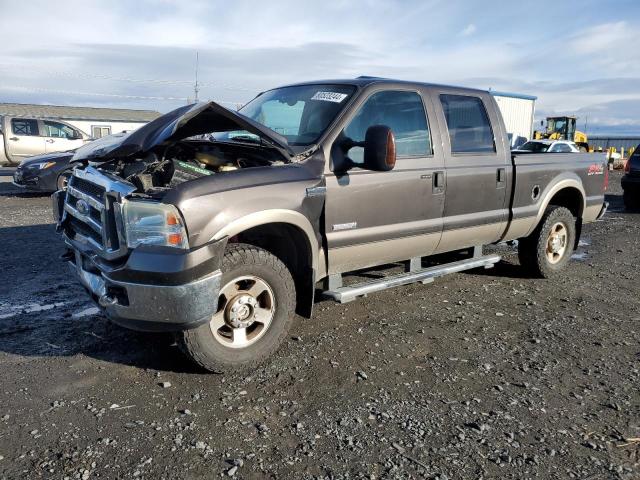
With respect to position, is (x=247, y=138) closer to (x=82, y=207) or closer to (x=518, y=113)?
(x=82, y=207)

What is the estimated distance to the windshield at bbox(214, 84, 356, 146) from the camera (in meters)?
4.21

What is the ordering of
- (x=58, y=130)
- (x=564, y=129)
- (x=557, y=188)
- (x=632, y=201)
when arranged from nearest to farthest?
(x=557, y=188) < (x=632, y=201) < (x=58, y=130) < (x=564, y=129)

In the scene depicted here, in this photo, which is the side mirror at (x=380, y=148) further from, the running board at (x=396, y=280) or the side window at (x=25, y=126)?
the side window at (x=25, y=126)

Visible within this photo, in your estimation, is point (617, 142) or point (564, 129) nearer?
point (564, 129)

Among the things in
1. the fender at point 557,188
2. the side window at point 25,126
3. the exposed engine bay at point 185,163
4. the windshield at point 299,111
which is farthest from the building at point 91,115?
the fender at point 557,188

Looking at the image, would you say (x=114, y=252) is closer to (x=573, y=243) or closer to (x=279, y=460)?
(x=279, y=460)

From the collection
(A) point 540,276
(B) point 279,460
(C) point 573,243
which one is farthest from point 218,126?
(C) point 573,243

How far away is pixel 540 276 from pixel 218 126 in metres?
4.19

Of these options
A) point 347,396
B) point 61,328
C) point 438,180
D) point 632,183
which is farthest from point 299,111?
point 632,183

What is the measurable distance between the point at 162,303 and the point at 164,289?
86mm

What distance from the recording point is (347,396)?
3.33 metres

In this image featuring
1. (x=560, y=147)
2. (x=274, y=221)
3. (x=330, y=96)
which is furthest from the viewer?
(x=560, y=147)

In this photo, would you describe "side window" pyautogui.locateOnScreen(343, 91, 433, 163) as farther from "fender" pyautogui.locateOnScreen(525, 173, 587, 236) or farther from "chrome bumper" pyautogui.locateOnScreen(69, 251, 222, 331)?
"fender" pyautogui.locateOnScreen(525, 173, 587, 236)

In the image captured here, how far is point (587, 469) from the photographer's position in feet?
8.70
